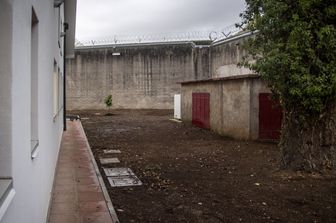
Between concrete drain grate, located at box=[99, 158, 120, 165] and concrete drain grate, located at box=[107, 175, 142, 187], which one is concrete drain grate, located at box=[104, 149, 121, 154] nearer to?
concrete drain grate, located at box=[99, 158, 120, 165]

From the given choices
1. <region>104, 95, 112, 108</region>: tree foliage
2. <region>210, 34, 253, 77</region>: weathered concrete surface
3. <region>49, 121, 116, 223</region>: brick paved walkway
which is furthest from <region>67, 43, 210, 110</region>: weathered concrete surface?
<region>49, 121, 116, 223</region>: brick paved walkway

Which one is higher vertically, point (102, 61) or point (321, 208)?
point (102, 61)

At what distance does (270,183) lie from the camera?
25.5 ft

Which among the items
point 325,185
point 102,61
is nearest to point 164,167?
point 325,185

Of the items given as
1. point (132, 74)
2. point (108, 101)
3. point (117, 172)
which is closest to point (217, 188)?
point (117, 172)

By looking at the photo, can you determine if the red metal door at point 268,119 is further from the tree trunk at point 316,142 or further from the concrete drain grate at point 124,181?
the concrete drain grate at point 124,181

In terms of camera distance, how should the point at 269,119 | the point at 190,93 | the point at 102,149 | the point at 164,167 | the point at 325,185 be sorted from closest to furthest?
1. the point at 325,185
2. the point at 164,167
3. the point at 102,149
4. the point at 269,119
5. the point at 190,93

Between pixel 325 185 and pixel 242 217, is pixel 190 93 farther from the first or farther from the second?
pixel 242 217

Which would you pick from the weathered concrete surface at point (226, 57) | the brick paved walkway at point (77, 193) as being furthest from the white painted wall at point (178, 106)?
the brick paved walkway at point (77, 193)

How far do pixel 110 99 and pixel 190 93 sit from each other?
978 cm

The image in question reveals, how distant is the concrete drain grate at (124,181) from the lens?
7.72 meters

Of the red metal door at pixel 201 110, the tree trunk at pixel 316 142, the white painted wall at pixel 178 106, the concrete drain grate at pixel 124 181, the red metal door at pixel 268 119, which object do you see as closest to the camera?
the concrete drain grate at pixel 124 181

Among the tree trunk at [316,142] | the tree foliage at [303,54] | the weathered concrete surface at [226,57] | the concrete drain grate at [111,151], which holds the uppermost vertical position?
the weathered concrete surface at [226,57]

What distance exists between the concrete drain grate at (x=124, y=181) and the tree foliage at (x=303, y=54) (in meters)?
3.24
